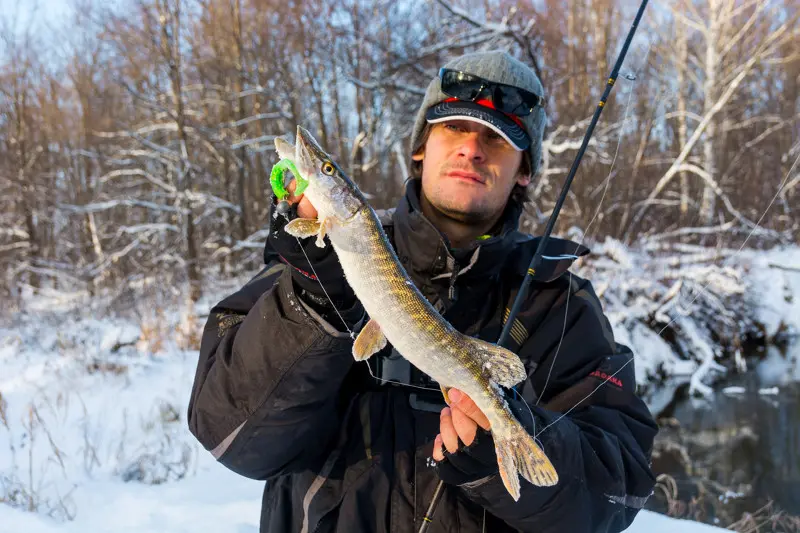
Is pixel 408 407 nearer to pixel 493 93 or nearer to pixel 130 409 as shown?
pixel 493 93

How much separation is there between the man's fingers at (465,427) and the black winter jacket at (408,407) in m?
0.16

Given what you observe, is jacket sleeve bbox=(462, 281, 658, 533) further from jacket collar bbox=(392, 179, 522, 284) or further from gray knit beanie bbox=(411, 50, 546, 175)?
gray knit beanie bbox=(411, 50, 546, 175)

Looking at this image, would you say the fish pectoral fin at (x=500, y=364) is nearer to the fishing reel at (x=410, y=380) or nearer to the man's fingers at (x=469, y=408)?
the man's fingers at (x=469, y=408)

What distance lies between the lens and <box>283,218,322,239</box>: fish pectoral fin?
53.5 inches

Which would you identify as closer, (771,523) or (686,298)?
(771,523)

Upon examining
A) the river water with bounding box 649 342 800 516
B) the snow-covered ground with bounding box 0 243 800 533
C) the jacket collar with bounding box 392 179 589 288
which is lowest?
the river water with bounding box 649 342 800 516

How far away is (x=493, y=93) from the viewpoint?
2.05m

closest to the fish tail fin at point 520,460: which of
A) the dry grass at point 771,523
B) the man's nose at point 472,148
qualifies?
the man's nose at point 472,148

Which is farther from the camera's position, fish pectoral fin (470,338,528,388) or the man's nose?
the man's nose

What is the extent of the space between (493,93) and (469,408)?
130 centimetres

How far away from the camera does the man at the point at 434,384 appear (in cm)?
145

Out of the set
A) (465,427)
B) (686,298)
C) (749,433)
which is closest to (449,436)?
(465,427)

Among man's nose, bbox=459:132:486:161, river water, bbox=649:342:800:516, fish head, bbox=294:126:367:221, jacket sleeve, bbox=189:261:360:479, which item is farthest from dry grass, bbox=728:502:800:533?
fish head, bbox=294:126:367:221

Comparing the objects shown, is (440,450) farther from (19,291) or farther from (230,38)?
(19,291)
